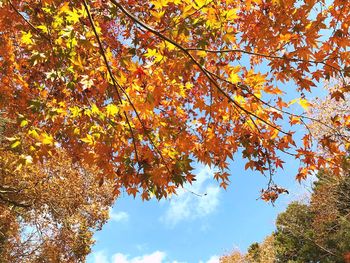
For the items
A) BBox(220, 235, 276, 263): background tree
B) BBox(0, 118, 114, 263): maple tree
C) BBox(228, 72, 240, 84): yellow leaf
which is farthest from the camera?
BBox(220, 235, 276, 263): background tree

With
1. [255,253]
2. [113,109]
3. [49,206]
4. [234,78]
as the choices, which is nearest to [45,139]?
[113,109]

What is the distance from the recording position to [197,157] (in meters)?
4.64

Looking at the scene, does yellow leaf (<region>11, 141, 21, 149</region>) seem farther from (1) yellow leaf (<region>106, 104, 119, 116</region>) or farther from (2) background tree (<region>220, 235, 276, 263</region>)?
(2) background tree (<region>220, 235, 276, 263</region>)

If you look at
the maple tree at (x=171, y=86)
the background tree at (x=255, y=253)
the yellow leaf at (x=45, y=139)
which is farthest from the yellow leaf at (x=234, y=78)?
the background tree at (x=255, y=253)

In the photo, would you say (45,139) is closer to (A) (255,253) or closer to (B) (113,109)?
(B) (113,109)

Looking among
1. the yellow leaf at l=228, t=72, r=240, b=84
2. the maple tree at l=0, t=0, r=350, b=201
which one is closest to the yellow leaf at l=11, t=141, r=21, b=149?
the maple tree at l=0, t=0, r=350, b=201

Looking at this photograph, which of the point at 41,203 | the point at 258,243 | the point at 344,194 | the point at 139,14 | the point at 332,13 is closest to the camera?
the point at 332,13

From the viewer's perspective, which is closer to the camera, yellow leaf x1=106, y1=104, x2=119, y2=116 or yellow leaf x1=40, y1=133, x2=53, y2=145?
yellow leaf x1=106, y1=104, x2=119, y2=116

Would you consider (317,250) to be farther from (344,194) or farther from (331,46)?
(331,46)

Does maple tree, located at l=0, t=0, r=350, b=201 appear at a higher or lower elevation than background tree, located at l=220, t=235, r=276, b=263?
lower

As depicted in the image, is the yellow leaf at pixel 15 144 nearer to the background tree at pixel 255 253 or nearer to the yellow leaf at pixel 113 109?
the yellow leaf at pixel 113 109

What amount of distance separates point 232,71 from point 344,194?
18.0 m

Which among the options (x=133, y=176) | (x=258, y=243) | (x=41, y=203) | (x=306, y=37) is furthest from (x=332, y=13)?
(x=258, y=243)

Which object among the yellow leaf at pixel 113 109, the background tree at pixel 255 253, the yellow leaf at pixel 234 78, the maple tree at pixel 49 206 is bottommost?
the yellow leaf at pixel 234 78
